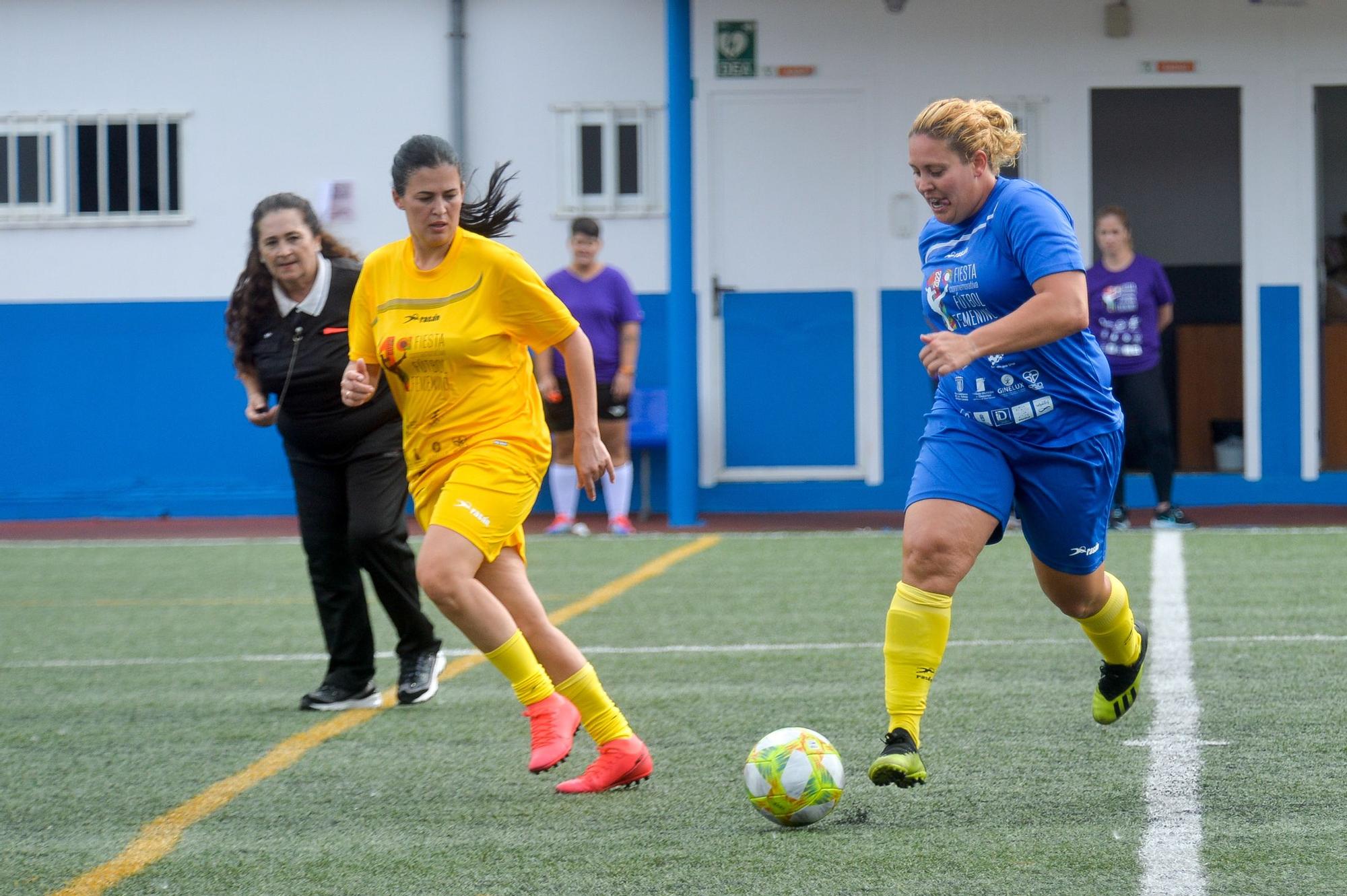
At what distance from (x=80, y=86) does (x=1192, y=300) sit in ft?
35.6

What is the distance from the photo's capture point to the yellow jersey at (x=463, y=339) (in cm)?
488

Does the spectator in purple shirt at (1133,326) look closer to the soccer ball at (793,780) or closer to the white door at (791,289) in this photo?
the white door at (791,289)

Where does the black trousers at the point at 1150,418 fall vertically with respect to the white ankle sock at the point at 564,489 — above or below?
above

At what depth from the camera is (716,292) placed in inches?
550

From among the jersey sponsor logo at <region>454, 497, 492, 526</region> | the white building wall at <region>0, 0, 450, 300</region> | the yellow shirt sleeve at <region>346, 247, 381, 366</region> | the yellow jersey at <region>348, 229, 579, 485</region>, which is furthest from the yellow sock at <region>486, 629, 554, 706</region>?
the white building wall at <region>0, 0, 450, 300</region>

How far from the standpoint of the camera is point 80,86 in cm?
1449

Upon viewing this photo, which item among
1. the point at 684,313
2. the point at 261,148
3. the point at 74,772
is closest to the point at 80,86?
the point at 261,148

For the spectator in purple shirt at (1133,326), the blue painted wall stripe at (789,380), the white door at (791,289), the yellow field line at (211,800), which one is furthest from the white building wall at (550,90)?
the yellow field line at (211,800)

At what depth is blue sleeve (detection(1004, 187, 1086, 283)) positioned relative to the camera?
4.29m

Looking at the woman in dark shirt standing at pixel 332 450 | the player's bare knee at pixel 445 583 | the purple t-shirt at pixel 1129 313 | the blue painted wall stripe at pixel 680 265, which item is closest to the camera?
the player's bare knee at pixel 445 583

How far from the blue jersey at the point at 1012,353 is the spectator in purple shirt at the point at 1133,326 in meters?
7.25

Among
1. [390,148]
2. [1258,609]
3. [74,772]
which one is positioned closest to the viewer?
→ [74,772]

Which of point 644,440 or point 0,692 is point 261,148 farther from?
point 0,692

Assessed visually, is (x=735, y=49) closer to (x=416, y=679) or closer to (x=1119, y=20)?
(x=1119, y=20)
